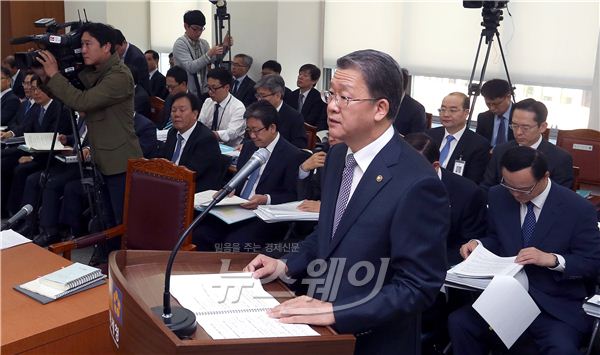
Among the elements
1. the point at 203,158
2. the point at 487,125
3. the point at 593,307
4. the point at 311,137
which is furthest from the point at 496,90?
the point at 593,307

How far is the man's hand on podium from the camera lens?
1.12 m

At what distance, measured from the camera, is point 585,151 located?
427cm

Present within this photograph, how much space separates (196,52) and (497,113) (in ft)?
10.8

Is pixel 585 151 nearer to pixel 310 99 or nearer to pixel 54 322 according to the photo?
pixel 310 99

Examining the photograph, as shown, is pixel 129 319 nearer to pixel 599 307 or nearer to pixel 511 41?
pixel 599 307

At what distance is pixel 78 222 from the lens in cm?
436

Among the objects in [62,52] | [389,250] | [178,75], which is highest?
[62,52]

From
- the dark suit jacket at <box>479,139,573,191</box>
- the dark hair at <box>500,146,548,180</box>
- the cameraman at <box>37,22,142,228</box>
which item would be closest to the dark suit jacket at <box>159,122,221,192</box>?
the cameraman at <box>37,22,142,228</box>

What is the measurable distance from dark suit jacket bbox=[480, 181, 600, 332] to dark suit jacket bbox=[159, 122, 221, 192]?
1.94m

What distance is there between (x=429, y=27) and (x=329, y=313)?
5.59 meters

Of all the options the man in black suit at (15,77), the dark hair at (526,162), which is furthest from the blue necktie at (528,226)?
the man in black suit at (15,77)

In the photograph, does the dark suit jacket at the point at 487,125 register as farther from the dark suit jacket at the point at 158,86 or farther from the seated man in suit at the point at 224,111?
the dark suit jacket at the point at 158,86

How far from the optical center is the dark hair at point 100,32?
10.8 ft

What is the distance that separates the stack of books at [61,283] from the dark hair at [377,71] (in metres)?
Answer: 1.29
